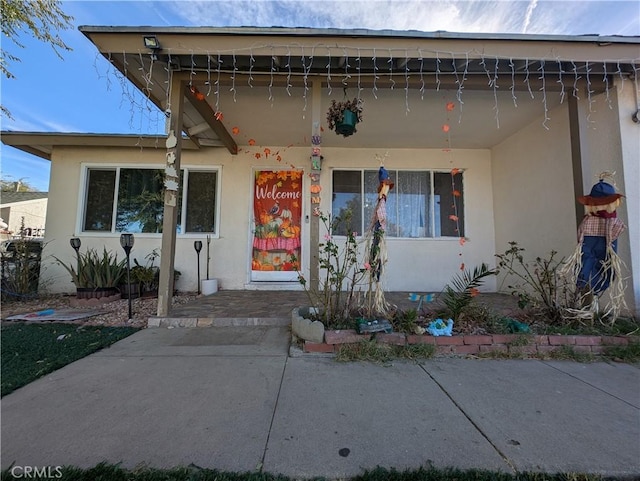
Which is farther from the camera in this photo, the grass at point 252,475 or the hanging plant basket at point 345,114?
the hanging plant basket at point 345,114

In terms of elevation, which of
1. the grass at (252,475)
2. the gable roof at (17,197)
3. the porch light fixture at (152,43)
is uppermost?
the gable roof at (17,197)

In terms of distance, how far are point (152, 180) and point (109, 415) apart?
19.1 feet

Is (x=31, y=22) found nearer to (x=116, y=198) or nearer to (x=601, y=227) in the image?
(x=116, y=198)

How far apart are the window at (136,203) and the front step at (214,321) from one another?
Answer: 115 inches

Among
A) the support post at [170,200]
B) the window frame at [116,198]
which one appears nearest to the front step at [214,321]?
the support post at [170,200]

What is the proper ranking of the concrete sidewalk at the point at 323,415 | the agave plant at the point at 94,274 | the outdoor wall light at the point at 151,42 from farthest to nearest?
1. the agave plant at the point at 94,274
2. the outdoor wall light at the point at 151,42
3. the concrete sidewalk at the point at 323,415

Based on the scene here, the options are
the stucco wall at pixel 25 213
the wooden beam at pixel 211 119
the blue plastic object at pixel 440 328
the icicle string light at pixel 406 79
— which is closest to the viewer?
the blue plastic object at pixel 440 328

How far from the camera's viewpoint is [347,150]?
22.1 ft

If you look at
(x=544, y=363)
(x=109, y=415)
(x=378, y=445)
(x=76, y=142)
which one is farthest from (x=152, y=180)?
(x=544, y=363)

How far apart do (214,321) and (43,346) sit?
1748 millimetres

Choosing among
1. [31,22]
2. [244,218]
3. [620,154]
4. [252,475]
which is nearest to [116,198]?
[244,218]

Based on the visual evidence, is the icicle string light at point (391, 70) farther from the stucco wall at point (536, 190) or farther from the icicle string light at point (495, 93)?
the stucco wall at point (536, 190)

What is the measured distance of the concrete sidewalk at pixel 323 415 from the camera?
1542mm

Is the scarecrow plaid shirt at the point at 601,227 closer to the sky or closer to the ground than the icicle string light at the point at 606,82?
closer to the ground
